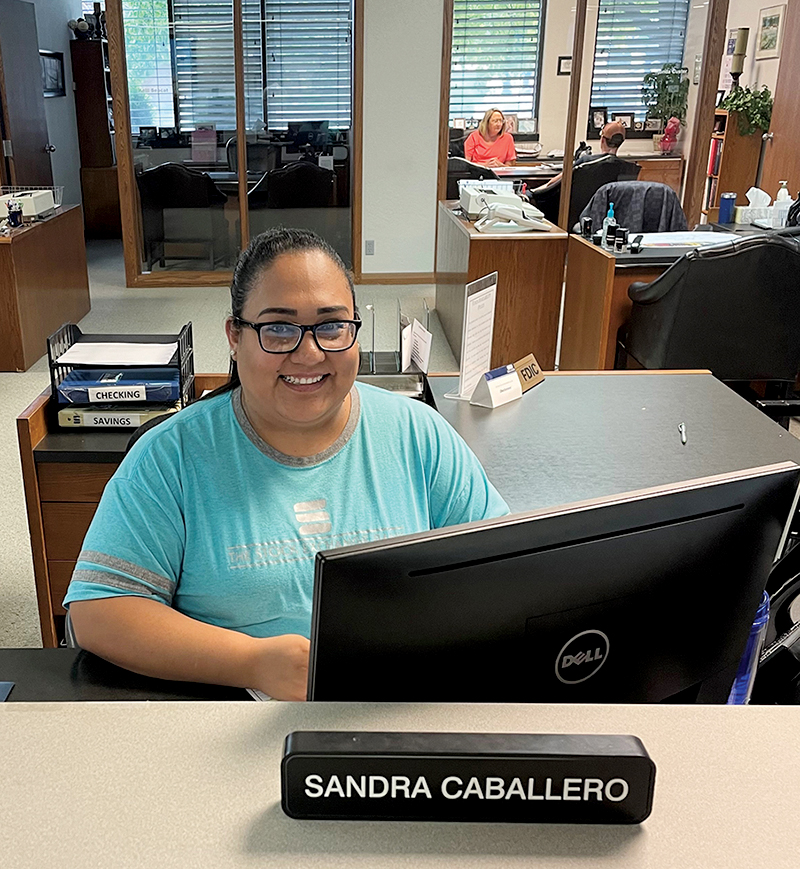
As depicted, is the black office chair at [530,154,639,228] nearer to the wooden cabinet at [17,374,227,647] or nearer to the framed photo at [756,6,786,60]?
the framed photo at [756,6,786,60]

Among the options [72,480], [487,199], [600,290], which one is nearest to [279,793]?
[72,480]

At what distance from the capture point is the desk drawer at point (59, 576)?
2.31m

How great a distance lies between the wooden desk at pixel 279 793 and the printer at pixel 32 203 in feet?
15.8

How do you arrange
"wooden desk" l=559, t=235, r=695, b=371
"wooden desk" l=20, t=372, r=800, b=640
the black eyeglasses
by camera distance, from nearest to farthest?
the black eyeglasses < "wooden desk" l=20, t=372, r=800, b=640 < "wooden desk" l=559, t=235, r=695, b=371

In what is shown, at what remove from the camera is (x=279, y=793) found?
634 mm

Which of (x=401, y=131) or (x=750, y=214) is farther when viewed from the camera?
(x=401, y=131)

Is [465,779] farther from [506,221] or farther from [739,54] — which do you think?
[739,54]

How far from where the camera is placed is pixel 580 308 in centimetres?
451

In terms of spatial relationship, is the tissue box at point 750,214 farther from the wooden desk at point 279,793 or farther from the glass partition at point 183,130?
the wooden desk at point 279,793

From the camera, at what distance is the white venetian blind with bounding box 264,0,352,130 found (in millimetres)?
6488

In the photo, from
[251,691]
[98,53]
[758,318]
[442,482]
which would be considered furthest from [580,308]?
[98,53]

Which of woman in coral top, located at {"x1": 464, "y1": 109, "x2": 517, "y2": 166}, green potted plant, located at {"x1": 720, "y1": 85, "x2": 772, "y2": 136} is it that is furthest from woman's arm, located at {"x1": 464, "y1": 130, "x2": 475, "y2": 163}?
green potted plant, located at {"x1": 720, "y1": 85, "x2": 772, "y2": 136}

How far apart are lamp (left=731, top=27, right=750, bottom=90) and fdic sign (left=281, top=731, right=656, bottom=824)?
7.74 meters

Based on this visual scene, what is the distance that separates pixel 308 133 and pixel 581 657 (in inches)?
258
